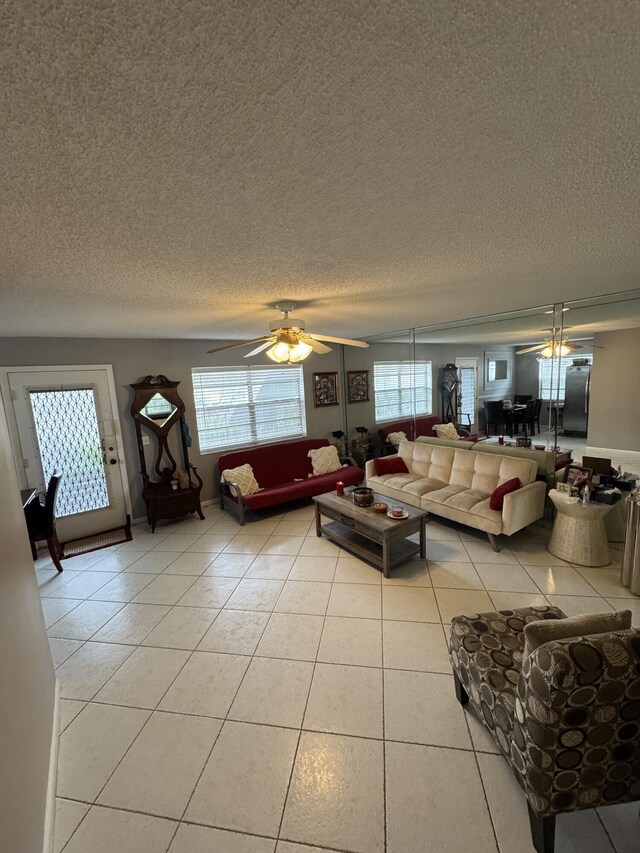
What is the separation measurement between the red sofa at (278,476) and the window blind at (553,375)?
2.69m

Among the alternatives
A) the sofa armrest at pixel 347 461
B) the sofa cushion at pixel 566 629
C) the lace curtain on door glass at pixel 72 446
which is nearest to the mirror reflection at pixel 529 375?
the sofa armrest at pixel 347 461

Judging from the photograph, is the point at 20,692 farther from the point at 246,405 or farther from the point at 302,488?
the point at 246,405

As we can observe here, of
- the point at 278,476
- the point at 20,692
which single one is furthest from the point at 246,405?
the point at 20,692

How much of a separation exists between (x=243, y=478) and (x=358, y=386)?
108 inches

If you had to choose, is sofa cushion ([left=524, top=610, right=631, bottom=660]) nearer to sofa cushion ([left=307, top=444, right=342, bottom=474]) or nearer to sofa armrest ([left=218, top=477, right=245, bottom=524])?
sofa armrest ([left=218, top=477, right=245, bottom=524])

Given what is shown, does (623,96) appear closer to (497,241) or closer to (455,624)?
(497,241)

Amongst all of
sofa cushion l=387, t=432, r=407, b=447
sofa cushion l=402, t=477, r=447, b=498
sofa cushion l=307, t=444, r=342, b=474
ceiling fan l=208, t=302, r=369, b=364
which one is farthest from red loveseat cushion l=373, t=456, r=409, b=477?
ceiling fan l=208, t=302, r=369, b=364

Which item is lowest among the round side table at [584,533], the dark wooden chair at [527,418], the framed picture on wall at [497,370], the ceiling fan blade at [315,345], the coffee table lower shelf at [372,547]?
the coffee table lower shelf at [372,547]

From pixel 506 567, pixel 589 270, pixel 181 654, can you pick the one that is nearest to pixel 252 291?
pixel 589 270

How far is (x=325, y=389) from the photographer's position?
6.13 m

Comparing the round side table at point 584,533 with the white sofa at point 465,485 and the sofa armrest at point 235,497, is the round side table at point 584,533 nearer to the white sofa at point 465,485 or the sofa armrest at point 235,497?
the white sofa at point 465,485

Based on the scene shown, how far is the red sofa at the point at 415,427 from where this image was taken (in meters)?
5.28

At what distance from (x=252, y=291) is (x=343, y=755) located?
267cm

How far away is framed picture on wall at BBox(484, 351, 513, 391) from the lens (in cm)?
430
